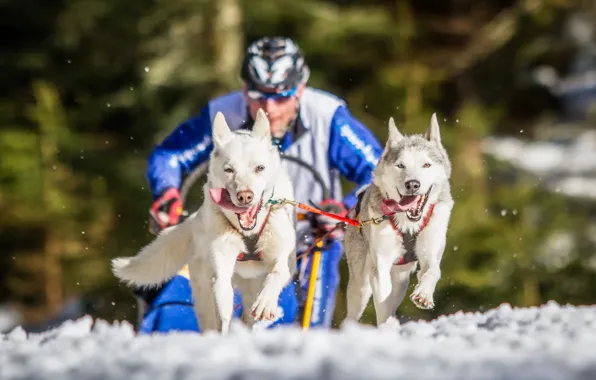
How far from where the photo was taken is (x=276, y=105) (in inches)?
168

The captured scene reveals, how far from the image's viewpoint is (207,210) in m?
3.32

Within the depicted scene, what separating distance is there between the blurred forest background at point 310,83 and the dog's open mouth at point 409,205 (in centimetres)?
565

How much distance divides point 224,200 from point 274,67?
1.30 metres

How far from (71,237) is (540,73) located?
9.11m

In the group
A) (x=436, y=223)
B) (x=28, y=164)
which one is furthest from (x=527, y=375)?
(x=28, y=164)

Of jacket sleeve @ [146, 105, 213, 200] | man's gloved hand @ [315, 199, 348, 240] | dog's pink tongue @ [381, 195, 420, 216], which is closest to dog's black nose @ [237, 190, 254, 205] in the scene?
dog's pink tongue @ [381, 195, 420, 216]

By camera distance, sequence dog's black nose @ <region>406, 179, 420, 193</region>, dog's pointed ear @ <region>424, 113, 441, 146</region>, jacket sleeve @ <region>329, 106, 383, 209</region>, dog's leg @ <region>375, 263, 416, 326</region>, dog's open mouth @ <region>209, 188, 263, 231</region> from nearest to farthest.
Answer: dog's black nose @ <region>406, 179, 420, 193</region>, dog's open mouth @ <region>209, 188, 263, 231</region>, dog's pointed ear @ <region>424, 113, 441, 146</region>, dog's leg @ <region>375, 263, 416, 326</region>, jacket sleeve @ <region>329, 106, 383, 209</region>

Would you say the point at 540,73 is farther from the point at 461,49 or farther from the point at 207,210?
the point at 207,210

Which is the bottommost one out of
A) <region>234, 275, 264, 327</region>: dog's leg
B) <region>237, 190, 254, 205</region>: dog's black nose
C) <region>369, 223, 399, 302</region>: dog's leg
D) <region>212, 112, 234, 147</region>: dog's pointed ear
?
<region>234, 275, 264, 327</region>: dog's leg

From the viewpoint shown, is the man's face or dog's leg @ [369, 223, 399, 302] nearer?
dog's leg @ [369, 223, 399, 302]

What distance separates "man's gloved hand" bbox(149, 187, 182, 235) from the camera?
13.0ft

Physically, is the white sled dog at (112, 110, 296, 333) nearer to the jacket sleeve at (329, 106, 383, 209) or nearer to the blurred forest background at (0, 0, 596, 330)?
the jacket sleeve at (329, 106, 383, 209)

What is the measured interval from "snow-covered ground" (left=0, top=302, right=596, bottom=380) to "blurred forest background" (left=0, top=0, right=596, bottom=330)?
6.06 meters

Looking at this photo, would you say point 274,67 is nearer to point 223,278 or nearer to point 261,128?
point 261,128
